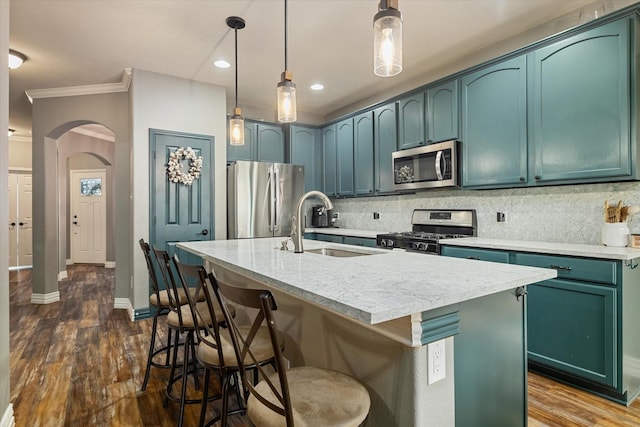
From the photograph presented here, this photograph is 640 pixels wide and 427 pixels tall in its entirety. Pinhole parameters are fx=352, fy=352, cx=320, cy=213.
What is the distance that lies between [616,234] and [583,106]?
92 centimetres

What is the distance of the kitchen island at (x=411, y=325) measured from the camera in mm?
1059

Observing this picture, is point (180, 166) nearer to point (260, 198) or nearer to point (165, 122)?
point (165, 122)

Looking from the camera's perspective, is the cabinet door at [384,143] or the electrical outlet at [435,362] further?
the cabinet door at [384,143]

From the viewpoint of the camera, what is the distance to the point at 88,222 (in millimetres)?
7812

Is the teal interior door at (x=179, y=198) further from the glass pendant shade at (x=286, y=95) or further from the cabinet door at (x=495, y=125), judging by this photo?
the cabinet door at (x=495, y=125)

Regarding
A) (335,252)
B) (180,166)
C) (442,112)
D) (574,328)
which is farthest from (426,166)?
(180,166)

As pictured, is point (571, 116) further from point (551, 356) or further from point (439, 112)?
point (551, 356)

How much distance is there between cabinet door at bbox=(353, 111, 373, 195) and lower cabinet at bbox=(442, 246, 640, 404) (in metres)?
2.29

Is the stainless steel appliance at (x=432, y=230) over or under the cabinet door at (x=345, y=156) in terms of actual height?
under

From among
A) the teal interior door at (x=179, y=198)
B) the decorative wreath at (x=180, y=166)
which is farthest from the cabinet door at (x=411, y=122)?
the decorative wreath at (x=180, y=166)

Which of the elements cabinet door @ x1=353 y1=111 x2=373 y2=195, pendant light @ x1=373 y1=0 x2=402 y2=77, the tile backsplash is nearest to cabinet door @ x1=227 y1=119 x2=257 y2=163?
cabinet door @ x1=353 y1=111 x2=373 y2=195

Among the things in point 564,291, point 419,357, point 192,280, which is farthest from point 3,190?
point 564,291

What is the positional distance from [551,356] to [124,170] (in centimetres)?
467

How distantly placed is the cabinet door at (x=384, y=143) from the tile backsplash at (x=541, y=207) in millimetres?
354
